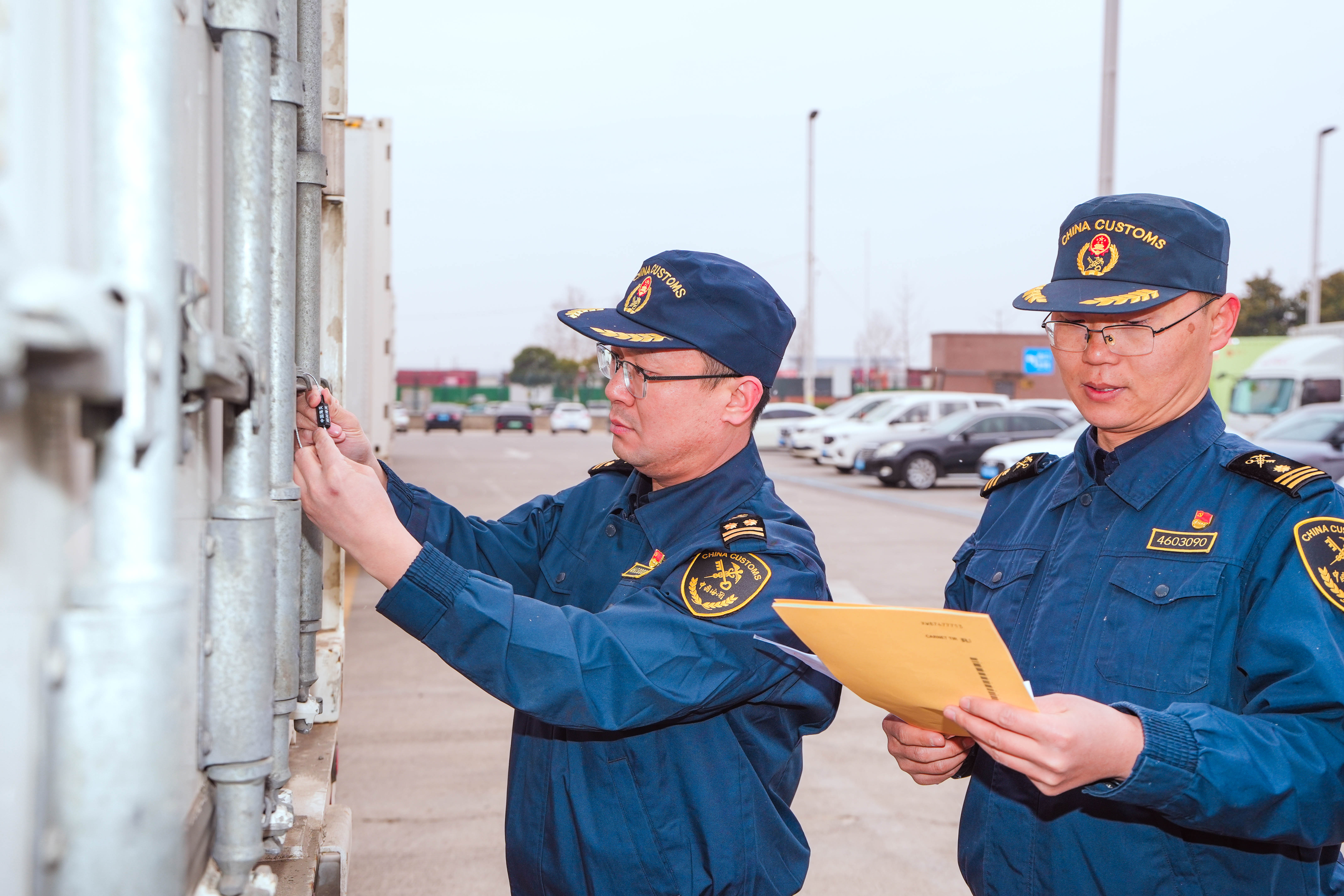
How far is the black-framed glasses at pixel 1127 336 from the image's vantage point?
203 centimetres

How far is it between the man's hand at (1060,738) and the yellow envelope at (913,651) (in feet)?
0.08

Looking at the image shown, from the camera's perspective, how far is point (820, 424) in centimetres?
2523

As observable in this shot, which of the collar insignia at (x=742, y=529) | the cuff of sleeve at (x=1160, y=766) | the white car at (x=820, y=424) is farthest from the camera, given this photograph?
the white car at (x=820, y=424)

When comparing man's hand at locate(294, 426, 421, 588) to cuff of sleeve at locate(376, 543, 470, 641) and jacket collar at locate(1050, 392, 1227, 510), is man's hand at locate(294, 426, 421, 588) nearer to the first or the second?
cuff of sleeve at locate(376, 543, 470, 641)

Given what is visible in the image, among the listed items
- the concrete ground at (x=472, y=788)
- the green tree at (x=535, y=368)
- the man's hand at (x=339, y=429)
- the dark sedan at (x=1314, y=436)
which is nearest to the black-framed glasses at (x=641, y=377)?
the man's hand at (x=339, y=429)

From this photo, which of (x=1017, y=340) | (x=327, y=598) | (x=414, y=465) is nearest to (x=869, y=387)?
(x=1017, y=340)

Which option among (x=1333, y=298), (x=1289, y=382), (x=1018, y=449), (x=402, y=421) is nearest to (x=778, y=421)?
(x=1018, y=449)

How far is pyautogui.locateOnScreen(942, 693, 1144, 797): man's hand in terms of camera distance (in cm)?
154

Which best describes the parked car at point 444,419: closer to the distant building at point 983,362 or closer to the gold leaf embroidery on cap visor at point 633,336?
the distant building at point 983,362

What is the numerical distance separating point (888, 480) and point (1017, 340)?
1430 inches

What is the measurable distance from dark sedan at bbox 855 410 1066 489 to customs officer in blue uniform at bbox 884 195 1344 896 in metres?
16.1

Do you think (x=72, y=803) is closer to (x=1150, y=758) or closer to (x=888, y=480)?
(x=1150, y=758)

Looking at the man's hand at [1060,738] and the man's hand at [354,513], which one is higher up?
the man's hand at [354,513]

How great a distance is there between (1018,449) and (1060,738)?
51.5 ft
